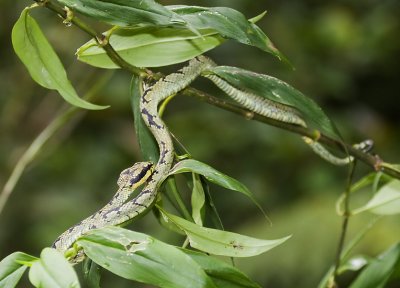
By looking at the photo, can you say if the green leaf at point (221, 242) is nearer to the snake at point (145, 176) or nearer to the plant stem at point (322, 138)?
the snake at point (145, 176)

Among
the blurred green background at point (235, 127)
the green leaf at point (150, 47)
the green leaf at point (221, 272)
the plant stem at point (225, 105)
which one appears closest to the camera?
the green leaf at point (221, 272)

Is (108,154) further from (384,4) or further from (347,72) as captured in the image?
(384,4)

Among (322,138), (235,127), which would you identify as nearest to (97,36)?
(322,138)

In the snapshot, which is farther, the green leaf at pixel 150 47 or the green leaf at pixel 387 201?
the green leaf at pixel 387 201

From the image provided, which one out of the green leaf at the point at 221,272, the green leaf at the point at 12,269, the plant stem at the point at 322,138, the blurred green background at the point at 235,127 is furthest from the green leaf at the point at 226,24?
the blurred green background at the point at 235,127

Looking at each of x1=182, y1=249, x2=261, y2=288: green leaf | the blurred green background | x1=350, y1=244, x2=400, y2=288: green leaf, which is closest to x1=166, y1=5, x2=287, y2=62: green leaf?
x1=182, y1=249, x2=261, y2=288: green leaf

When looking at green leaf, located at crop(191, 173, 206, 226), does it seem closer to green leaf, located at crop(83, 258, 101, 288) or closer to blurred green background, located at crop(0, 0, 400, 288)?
green leaf, located at crop(83, 258, 101, 288)
